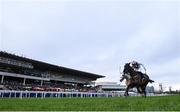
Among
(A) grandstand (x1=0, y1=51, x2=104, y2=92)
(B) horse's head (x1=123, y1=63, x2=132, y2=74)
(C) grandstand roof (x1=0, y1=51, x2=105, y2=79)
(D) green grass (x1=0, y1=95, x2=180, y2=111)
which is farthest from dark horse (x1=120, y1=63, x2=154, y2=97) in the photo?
(C) grandstand roof (x1=0, y1=51, x2=105, y2=79)

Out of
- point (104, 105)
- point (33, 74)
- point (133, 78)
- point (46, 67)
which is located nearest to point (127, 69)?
point (133, 78)

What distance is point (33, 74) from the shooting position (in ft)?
198

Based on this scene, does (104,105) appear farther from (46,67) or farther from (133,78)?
(46,67)

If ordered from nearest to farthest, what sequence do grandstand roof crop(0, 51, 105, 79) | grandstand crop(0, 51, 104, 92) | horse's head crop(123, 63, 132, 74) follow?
horse's head crop(123, 63, 132, 74)
grandstand crop(0, 51, 104, 92)
grandstand roof crop(0, 51, 105, 79)

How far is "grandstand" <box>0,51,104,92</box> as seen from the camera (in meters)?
48.6

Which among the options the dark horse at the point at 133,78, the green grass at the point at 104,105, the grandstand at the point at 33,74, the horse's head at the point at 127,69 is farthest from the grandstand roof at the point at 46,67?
→ the green grass at the point at 104,105

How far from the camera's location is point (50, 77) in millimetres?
68250

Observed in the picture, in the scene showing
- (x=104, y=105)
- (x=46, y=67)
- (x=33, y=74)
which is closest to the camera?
(x=104, y=105)

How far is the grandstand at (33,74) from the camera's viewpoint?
A: 159 feet

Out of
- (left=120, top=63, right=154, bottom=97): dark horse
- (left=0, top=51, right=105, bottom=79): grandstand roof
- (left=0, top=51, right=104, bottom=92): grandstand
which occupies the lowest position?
(left=120, top=63, right=154, bottom=97): dark horse

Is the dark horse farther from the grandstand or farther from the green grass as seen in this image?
the grandstand

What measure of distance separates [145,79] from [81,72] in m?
60.6

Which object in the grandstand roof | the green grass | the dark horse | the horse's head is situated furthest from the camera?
the grandstand roof

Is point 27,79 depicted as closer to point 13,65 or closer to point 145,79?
point 13,65
